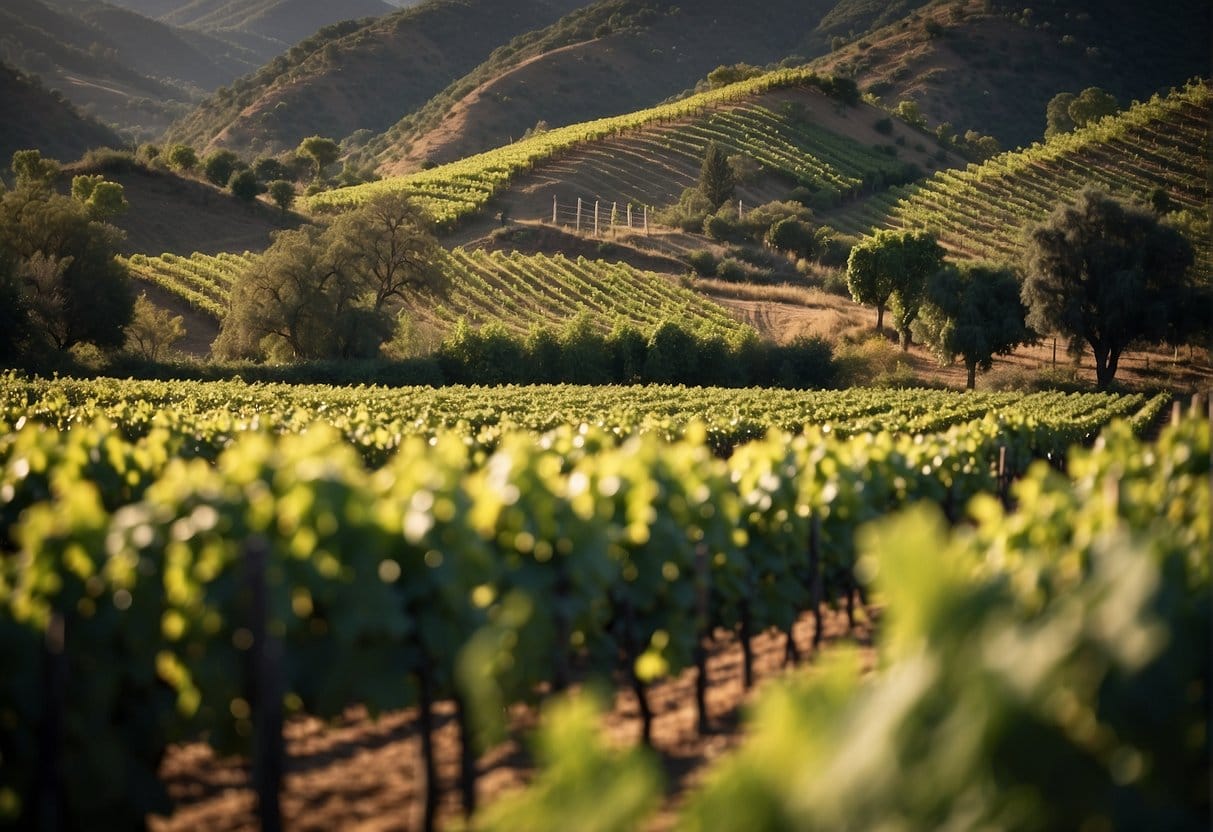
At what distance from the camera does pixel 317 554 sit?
468 centimetres

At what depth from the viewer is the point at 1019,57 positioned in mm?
142750

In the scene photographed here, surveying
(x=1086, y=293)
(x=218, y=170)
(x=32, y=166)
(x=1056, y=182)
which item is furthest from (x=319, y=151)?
(x=1086, y=293)

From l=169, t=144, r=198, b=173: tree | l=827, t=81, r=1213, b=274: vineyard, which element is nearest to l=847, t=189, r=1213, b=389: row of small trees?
l=827, t=81, r=1213, b=274: vineyard

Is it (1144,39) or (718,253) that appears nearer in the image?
(718,253)

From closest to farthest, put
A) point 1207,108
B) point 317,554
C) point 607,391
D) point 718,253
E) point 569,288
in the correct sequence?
point 317,554
point 607,391
point 569,288
point 718,253
point 1207,108

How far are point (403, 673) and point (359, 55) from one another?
183 metres

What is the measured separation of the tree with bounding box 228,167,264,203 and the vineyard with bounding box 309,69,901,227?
484 centimetres

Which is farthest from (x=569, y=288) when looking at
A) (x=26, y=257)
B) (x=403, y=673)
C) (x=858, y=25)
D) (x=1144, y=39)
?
(x=858, y=25)

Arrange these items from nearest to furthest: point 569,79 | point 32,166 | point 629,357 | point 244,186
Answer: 1. point 629,357
2. point 32,166
3. point 244,186
4. point 569,79

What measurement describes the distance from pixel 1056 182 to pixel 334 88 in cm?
11679

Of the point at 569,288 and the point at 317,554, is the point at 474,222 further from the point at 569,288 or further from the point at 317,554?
the point at 317,554

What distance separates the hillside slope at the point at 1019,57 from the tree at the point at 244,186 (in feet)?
258

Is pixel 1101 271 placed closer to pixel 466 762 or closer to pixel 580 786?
pixel 466 762

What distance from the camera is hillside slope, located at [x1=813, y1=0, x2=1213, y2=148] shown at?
427ft
